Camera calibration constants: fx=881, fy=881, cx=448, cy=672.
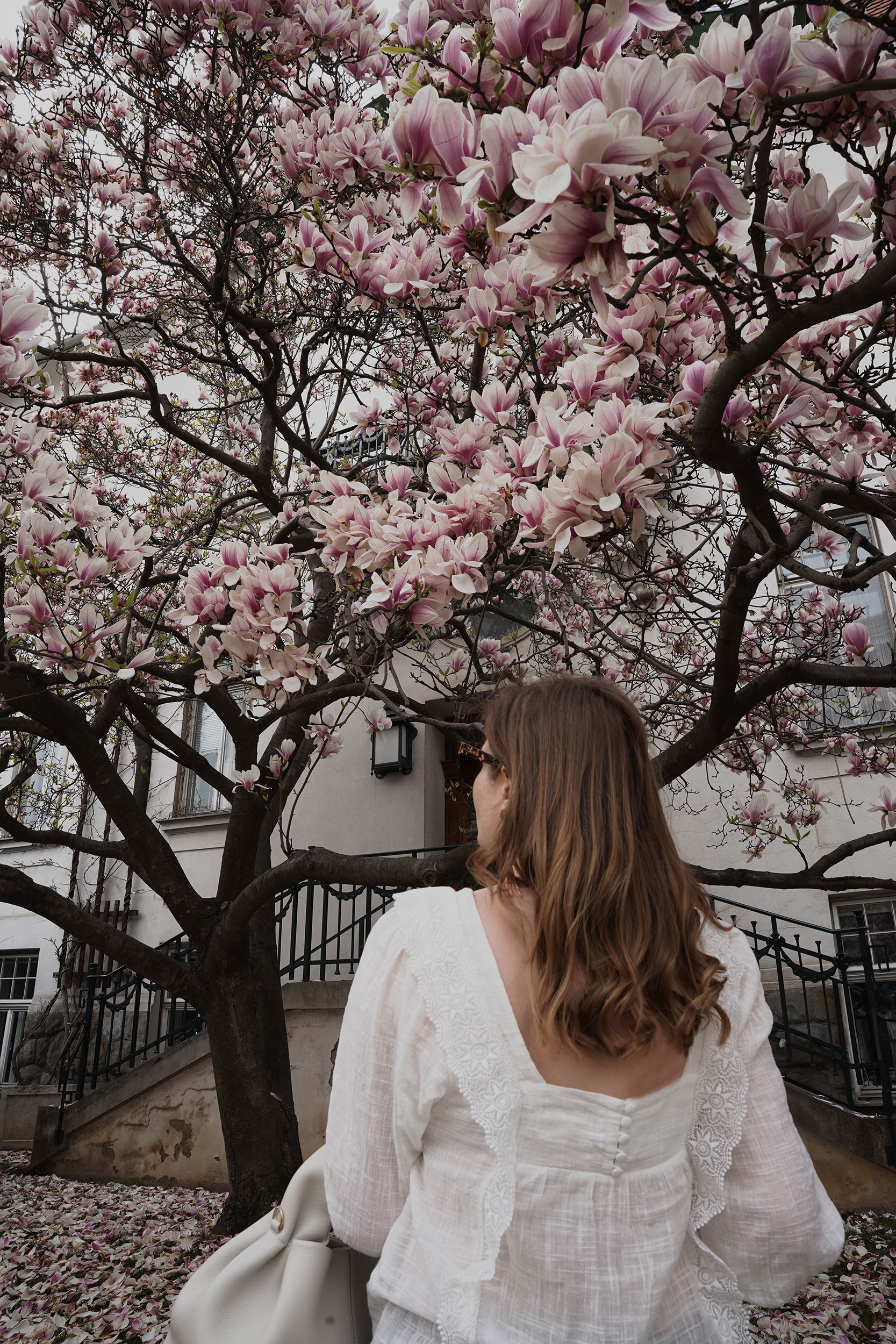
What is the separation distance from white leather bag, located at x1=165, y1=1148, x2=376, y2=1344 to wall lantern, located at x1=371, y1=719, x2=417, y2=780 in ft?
24.3

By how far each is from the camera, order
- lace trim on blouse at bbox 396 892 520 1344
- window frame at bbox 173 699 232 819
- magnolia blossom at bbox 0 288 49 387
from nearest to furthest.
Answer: lace trim on blouse at bbox 396 892 520 1344, magnolia blossom at bbox 0 288 49 387, window frame at bbox 173 699 232 819

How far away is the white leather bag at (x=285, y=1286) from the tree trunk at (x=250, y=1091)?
3.18 m

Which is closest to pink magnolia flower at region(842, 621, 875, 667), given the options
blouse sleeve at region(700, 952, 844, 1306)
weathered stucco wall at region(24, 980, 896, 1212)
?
blouse sleeve at region(700, 952, 844, 1306)

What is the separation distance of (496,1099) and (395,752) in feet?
25.2

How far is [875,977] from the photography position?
255 inches

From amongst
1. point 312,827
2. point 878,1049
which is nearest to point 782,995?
point 878,1049

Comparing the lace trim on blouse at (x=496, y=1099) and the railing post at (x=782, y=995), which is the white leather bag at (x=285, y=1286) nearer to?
the lace trim on blouse at (x=496, y=1099)

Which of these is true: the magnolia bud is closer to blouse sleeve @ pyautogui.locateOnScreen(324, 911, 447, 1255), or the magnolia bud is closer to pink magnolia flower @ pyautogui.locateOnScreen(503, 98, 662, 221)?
pink magnolia flower @ pyautogui.locateOnScreen(503, 98, 662, 221)

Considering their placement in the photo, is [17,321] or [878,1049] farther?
[878,1049]

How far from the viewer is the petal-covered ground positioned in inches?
147

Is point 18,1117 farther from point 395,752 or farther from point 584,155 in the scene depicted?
point 584,155

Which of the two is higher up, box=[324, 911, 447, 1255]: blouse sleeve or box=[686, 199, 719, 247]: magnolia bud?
box=[686, 199, 719, 247]: magnolia bud

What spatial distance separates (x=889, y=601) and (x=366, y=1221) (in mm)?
7360

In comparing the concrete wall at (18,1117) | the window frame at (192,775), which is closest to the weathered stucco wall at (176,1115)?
the concrete wall at (18,1117)
